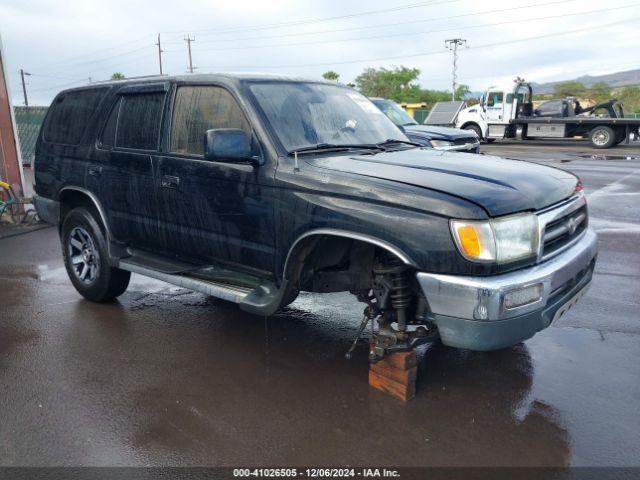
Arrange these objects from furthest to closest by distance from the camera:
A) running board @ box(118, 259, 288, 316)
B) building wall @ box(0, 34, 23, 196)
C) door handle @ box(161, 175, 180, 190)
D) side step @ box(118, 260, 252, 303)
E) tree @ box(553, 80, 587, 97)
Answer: tree @ box(553, 80, 587, 97) → building wall @ box(0, 34, 23, 196) → door handle @ box(161, 175, 180, 190) → side step @ box(118, 260, 252, 303) → running board @ box(118, 259, 288, 316)

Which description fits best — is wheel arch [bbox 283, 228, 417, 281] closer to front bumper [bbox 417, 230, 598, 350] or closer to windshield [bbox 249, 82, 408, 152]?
front bumper [bbox 417, 230, 598, 350]

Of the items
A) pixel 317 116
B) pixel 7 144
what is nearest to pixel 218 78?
pixel 317 116

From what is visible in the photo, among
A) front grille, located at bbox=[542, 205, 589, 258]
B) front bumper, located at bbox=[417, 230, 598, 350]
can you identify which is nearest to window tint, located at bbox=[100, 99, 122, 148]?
front bumper, located at bbox=[417, 230, 598, 350]

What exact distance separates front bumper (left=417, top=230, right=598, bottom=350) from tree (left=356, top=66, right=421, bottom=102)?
75889mm

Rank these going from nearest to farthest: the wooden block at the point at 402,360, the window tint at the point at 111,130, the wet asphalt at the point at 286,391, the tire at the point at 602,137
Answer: the wet asphalt at the point at 286,391, the wooden block at the point at 402,360, the window tint at the point at 111,130, the tire at the point at 602,137

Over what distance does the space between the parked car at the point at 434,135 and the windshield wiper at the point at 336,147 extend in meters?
6.98

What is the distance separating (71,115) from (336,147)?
2.93m

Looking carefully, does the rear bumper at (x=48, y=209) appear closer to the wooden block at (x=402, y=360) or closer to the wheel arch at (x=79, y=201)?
the wheel arch at (x=79, y=201)

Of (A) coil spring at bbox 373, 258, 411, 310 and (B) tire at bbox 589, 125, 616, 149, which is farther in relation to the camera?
(B) tire at bbox 589, 125, 616, 149

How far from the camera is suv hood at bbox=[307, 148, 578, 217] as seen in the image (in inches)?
124

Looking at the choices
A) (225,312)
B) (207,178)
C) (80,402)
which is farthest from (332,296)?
(80,402)

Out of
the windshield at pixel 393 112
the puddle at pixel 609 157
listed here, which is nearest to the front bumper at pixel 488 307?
the windshield at pixel 393 112

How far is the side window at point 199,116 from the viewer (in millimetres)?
4133

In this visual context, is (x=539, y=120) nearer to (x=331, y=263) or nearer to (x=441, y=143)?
(x=441, y=143)
